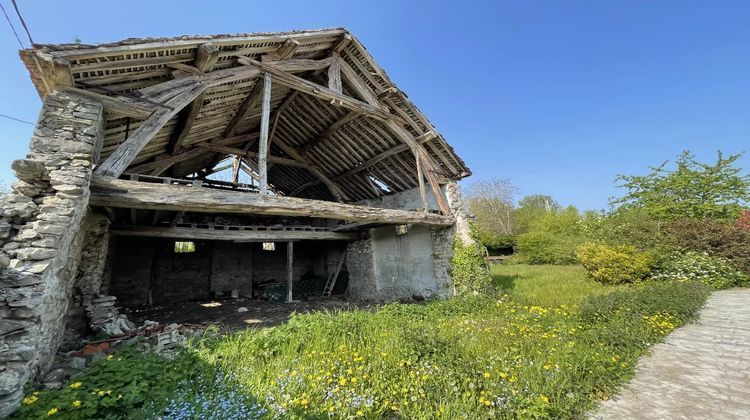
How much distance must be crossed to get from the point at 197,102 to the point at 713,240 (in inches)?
666

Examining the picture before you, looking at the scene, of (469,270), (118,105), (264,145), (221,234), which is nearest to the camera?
(118,105)

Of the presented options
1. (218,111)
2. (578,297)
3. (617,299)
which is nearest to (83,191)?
(218,111)

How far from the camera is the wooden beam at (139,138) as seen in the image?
164 inches

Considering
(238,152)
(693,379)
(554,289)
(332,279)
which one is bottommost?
(693,379)

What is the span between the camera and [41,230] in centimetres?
314

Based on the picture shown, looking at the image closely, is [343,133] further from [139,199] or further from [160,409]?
[160,409]

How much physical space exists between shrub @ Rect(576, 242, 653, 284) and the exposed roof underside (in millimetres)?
6488

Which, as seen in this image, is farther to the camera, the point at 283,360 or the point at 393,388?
the point at 283,360

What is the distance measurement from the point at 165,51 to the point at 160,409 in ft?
16.7

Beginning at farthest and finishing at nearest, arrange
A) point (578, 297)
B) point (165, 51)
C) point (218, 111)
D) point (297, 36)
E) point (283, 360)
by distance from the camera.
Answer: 1. point (578, 297)
2. point (218, 111)
3. point (297, 36)
4. point (165, 51)
5. point (283, 360)

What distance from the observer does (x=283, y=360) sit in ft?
12.8

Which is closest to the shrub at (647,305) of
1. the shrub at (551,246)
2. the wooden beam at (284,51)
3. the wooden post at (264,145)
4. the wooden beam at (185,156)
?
the wooden post at (264,145)

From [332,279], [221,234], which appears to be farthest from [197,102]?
[332,279]

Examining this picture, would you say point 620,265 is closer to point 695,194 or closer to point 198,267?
point 695,194
